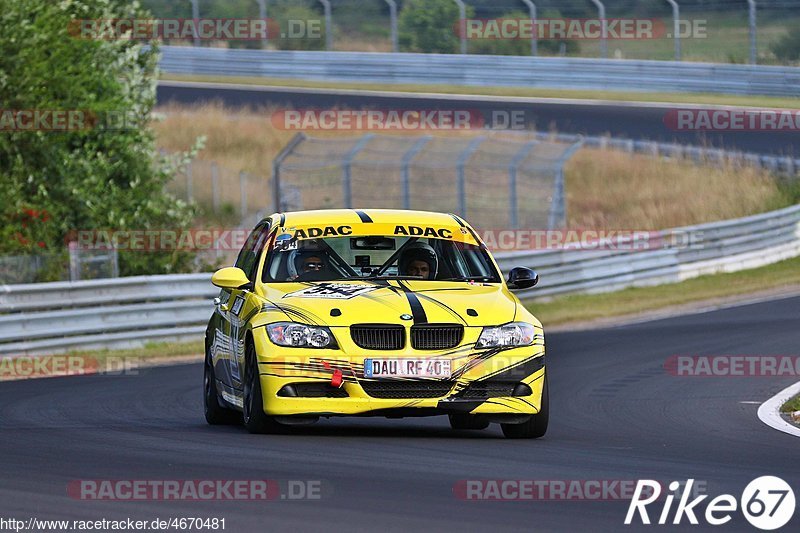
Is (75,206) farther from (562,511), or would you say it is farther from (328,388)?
(562,511)

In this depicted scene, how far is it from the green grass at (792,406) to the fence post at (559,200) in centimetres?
1482

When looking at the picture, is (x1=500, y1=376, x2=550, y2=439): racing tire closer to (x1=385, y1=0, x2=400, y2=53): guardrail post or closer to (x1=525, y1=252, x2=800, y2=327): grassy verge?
(x1=525, y1=252, x2=800, y2=327): grassy verge

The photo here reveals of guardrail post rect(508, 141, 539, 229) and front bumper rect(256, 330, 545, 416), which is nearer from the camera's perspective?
front bumper rect(256, 330, 545, 416)

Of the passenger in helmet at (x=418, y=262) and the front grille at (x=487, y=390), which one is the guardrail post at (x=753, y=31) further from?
the front grille at (x=487, y=390)

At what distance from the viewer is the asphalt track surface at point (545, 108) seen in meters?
36.7

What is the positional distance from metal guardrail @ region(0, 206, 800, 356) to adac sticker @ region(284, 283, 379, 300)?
9.27 metres

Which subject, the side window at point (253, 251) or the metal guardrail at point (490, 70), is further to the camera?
the metal guardrail at point (490, 70)

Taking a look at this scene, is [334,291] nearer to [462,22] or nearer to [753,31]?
[753,31]

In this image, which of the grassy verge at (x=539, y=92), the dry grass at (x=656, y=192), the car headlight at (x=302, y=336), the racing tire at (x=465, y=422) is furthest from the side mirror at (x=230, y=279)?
the grassy verge at (x=539, y=92)

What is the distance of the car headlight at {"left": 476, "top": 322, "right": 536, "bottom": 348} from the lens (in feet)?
33.2

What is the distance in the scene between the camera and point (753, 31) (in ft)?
121

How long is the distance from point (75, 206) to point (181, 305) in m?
4.18

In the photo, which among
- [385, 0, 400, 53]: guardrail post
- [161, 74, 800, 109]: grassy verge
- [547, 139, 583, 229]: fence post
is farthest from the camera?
[385, 0, 400, 53]: guardrail post

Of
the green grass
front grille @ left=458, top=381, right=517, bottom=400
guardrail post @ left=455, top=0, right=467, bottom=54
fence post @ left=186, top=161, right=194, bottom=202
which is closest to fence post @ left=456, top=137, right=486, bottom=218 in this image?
fence post @ left=186, top=161, right=194, bottom=202
